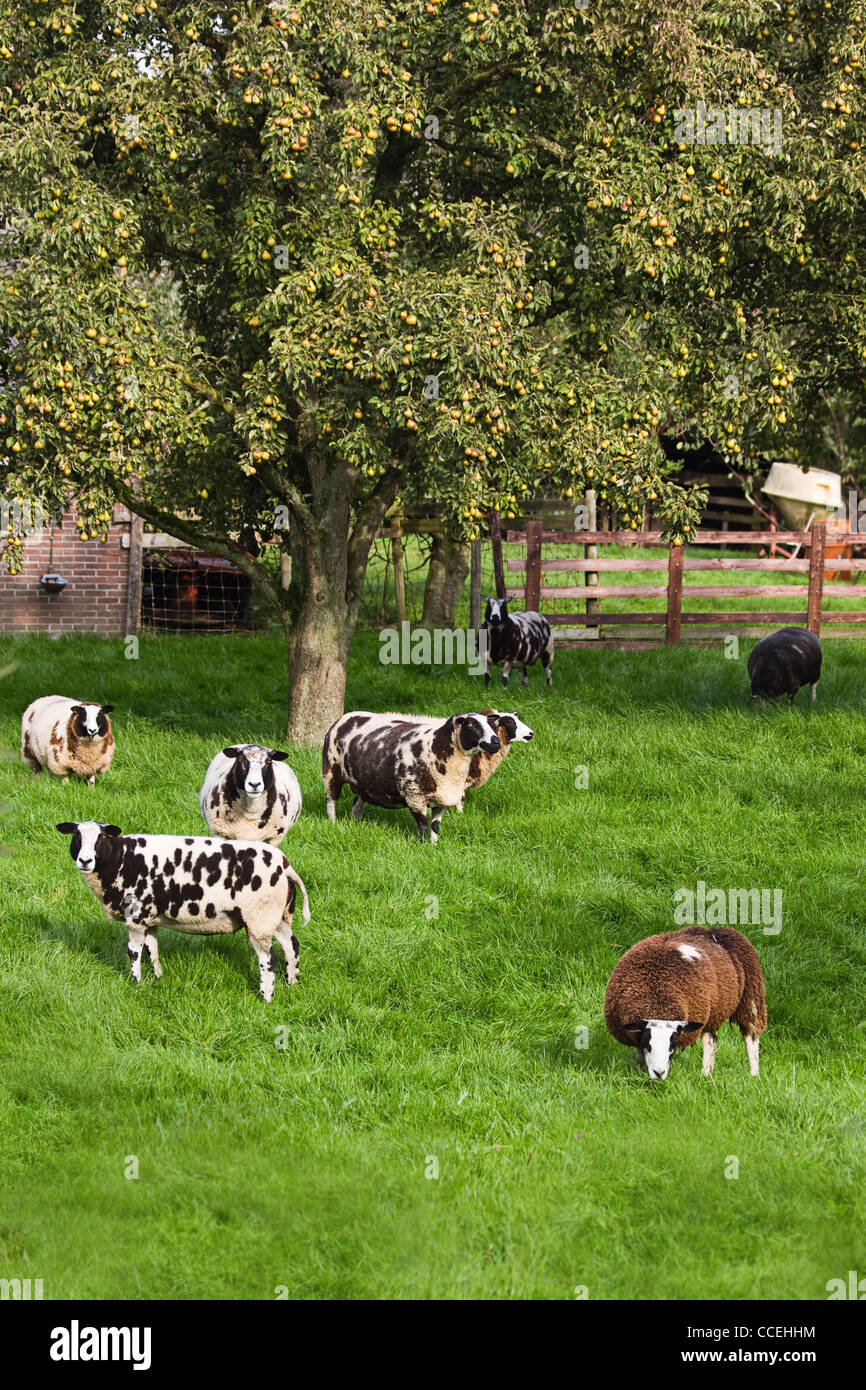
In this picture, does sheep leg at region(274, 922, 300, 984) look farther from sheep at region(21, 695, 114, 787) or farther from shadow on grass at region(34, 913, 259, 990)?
sheep at region(21, 695, 114, 787)

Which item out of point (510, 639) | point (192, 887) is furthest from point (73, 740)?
point (510, 639)

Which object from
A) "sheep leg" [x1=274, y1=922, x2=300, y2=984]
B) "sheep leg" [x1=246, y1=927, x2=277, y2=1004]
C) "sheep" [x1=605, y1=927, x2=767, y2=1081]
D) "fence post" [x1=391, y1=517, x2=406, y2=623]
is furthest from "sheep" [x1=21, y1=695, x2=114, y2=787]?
"sheep" [x1=605, y1=927, x2=767, y2=1081]

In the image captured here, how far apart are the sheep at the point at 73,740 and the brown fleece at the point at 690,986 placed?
7.91 meters

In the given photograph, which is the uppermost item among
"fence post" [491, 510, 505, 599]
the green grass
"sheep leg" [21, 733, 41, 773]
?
"fence post" [491, 510, 505, 599]

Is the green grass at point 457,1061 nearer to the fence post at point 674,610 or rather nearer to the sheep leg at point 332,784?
the sheep leg at point 332,784

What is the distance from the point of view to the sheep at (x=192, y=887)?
980 centimetres

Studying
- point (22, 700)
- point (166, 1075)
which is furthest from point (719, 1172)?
point (22, 700)

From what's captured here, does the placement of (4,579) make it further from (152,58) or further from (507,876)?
(507,876)

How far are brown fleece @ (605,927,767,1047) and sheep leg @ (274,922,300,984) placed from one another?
8.42ft

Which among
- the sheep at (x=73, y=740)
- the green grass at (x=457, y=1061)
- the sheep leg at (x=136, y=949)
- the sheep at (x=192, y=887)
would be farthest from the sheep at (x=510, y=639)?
the sheep leg at (x=136, y=949)

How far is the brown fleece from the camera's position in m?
8.37

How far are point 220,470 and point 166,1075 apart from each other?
29.6ft
